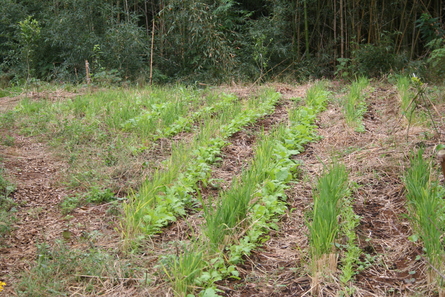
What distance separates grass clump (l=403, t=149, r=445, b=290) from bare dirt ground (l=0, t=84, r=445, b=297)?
110mm

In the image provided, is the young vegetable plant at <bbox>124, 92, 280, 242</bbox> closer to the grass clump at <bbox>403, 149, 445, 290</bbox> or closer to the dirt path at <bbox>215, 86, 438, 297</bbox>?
the dirt path at <bbox>215, 86, 438, 297</bbox>

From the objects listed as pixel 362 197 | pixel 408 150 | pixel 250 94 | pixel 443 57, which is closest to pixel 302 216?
pixel 362 197

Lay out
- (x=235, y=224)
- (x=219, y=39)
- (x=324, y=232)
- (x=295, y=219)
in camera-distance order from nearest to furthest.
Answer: (x=324, y=232) → (x=235, y=224) → (x=295, y=219) → (x=219, y=39)

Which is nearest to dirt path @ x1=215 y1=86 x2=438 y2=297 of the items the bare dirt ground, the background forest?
the bare dirt ground

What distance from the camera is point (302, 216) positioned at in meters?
2.90

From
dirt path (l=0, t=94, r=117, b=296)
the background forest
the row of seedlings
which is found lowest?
dirt path (l=0, t=94, r=117, b=296)

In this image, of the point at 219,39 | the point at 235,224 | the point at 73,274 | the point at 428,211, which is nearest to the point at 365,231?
the point at 428,211

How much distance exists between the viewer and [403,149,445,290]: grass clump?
2125mm

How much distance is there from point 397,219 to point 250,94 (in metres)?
3.80

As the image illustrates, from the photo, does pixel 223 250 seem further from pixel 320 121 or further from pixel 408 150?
pixel 320 121

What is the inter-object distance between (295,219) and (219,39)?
24.1 ft

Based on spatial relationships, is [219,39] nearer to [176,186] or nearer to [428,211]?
[176,186]

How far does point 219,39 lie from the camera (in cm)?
961

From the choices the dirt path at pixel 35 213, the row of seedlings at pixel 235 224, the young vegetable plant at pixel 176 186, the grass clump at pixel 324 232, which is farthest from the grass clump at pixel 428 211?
the dirt path at pixel 35 213
